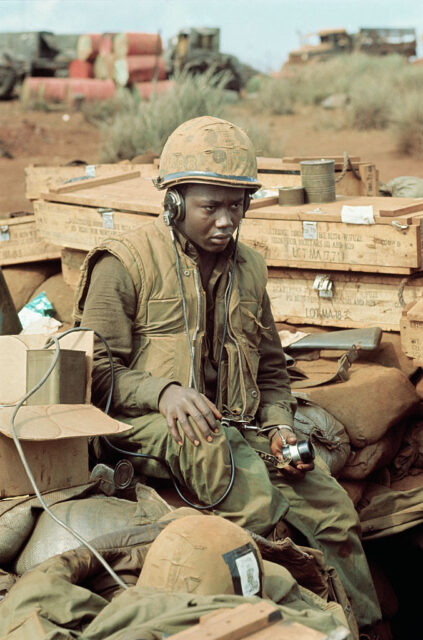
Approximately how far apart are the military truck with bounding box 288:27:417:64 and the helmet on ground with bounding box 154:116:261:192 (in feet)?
130

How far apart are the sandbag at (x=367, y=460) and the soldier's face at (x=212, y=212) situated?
193cm

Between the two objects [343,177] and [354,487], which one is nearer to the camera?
[354,487]

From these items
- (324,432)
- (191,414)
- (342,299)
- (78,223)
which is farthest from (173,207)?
(78,223)

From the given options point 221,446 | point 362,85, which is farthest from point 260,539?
point 362,85

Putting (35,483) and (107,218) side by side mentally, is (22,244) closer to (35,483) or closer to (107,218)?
(107,218)

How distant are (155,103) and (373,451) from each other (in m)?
10.7

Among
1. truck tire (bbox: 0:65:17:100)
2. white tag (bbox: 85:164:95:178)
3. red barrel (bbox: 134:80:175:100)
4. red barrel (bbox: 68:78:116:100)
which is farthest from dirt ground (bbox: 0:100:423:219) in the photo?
white tag (bbox: 85:164:95:178)

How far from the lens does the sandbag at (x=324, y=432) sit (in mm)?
4980

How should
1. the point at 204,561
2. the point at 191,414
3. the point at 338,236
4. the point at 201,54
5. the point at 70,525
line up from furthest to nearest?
the point at 201,54 → the point at 338,236 → the point at 191,414 → the point at 70,525 → the point at 204,561

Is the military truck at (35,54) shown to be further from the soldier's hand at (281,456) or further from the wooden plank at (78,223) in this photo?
the soldier's hand at (281,456)

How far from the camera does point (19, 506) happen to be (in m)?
3.48

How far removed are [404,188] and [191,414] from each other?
15.1ft

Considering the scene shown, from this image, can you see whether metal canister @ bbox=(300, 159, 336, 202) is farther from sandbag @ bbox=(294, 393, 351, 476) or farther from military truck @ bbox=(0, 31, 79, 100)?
military truck @ bbox=(0, 31, 79, 100)

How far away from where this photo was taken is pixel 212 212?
155 inches
